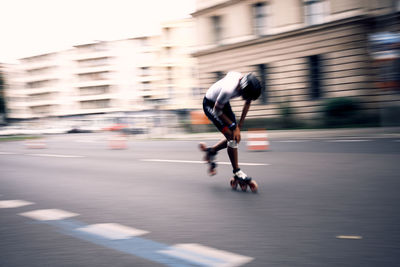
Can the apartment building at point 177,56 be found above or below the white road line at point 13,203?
above

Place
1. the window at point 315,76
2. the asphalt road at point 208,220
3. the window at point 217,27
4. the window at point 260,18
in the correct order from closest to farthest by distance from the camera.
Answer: the asphalt road at point 208,220 < the window at point 315,76 < the window at point 260,18 < the window at point 217,27

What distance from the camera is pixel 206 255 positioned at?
2676mm

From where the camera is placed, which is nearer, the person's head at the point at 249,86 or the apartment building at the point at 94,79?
the person's head at the point at 249,86

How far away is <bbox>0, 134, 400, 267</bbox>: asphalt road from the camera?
267 cm

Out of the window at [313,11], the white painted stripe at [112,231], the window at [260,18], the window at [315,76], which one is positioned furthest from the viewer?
the window at [260,18]

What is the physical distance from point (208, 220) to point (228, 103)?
187 centimetres

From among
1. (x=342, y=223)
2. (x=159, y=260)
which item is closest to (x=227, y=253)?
(x=159, y=260)

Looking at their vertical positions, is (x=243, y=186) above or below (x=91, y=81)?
below

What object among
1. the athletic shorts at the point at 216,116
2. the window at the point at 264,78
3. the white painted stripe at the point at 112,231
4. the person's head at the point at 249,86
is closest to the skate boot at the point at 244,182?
the athletic shorts at the point at 216,116

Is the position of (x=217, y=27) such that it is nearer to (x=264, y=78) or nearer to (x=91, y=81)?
(x=264, y=78)

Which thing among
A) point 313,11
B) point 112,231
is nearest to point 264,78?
point 313,11

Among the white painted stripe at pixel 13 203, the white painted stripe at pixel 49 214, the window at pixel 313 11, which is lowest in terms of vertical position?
the white painted stripe at pixel 13 203

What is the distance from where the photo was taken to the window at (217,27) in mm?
27219

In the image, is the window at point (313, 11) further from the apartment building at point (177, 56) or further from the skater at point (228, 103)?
the apartment building at point (177, 56)
